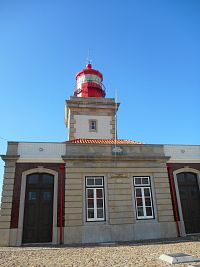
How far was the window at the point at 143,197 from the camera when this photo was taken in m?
11.1

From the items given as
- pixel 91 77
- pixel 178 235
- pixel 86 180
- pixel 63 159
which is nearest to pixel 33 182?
pixel 63 159

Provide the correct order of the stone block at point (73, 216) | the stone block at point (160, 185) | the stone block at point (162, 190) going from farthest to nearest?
the stone block at point (160, 185), the stone block at point (162, 190), the stone block at point (73, 216)

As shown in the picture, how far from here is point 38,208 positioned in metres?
10.6

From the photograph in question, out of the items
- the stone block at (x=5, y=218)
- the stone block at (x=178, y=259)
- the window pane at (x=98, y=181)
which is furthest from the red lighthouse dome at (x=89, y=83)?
the stone block at (x=178, y=259)

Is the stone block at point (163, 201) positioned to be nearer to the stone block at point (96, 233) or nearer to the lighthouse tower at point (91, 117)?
the stone block at point (96, 233)

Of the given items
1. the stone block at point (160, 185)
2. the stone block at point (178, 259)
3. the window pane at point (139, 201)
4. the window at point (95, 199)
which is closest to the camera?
the stone block at point (178, 259)

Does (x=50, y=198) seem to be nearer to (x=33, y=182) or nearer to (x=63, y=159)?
(x=33, y=182)

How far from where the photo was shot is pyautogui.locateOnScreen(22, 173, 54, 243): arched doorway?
33.6 ft

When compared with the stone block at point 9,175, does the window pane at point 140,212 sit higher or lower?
lower

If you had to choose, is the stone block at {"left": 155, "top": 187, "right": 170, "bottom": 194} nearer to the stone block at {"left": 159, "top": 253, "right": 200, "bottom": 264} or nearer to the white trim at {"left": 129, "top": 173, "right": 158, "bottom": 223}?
the white trim at {"left": 129, "top": 173, "right": 158, "bottom": 223}

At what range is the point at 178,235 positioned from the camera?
35.8 feet

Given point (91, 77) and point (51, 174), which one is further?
point (91, 77)

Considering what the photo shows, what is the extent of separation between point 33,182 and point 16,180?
79 centimetres

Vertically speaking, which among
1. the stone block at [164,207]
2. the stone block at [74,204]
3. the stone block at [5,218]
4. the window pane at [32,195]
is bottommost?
the stone block at [5,218]
